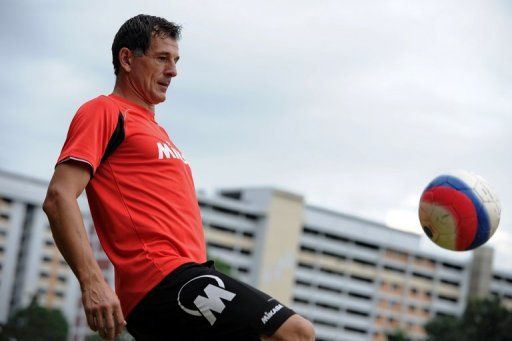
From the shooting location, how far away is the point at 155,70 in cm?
550

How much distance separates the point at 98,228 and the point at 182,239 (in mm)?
454

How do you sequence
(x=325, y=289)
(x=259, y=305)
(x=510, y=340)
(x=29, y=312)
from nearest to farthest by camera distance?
(x=259, y=305) < (x=510, y=340) < (x=29, y=312) < (x=325, y=289)

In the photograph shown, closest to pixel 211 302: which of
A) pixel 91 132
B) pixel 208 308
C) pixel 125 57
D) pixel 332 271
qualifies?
pixel 208 308

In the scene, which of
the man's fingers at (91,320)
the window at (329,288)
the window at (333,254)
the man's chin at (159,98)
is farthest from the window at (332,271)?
the man's fingers at (91,320)

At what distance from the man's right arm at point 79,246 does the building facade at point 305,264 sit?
11752cm

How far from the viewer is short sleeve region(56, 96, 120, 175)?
4902 millimetres

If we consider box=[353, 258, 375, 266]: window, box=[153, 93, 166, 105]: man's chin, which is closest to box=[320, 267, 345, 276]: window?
box=[353, 258, 375, 266]: window

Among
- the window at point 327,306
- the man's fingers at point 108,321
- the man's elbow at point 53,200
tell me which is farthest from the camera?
the window at point 327,306

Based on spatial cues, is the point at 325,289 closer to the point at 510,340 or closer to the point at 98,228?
the point at 510,340

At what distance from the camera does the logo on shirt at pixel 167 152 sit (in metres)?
5.34

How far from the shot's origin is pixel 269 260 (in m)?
Result: 136

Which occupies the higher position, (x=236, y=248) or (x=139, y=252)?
(x=139, y=252)

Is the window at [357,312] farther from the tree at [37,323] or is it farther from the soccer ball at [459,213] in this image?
the soccer ball at [459,213]

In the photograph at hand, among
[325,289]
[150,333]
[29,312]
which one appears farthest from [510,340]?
[325,289]
